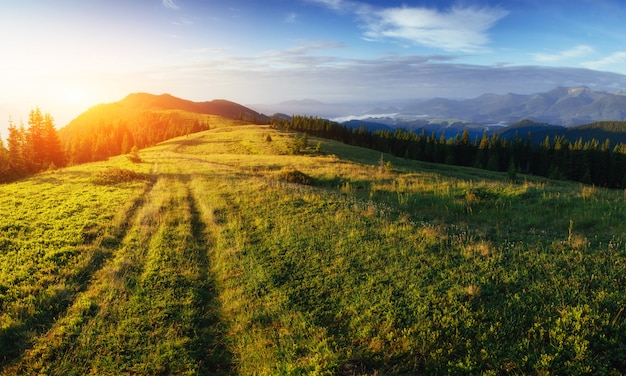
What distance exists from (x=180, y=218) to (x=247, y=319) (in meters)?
10.0

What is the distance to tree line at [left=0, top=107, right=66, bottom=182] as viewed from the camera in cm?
6506

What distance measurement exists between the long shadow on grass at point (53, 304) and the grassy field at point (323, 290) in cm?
5

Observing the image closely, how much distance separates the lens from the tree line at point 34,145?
65.1 m

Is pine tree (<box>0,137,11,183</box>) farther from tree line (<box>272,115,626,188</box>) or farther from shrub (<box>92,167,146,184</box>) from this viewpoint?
tree line (<box>272,115,626,188</box>)

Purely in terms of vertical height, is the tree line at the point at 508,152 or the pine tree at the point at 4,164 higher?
the tree line at the point at 508,152

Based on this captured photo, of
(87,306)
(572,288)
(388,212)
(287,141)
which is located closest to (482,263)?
(572,288)

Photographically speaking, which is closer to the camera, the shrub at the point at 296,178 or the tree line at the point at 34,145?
the shrub at the point at 296,178

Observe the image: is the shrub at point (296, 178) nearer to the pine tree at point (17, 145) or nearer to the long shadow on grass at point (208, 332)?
the long shadow on grass at point (208, 332)

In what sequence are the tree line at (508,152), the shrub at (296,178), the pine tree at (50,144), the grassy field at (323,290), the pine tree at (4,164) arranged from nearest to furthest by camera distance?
the grassy field at (323,290) → the shrub at (296,178) → the pine tree at (4,164) → the pine tree at (50,144) → the tree line at (508,152)

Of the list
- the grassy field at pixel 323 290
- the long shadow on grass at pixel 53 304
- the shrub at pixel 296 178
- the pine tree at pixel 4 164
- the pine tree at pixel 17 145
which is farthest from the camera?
the pine tree at pixel 17 145

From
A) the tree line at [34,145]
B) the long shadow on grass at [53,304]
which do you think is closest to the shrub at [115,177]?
the long shadow on grass at [53,304]

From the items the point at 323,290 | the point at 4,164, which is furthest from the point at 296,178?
the point at 4,164

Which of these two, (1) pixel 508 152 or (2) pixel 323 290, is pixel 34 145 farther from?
(1) pixel 508 152

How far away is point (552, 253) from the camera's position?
31.7 feet
